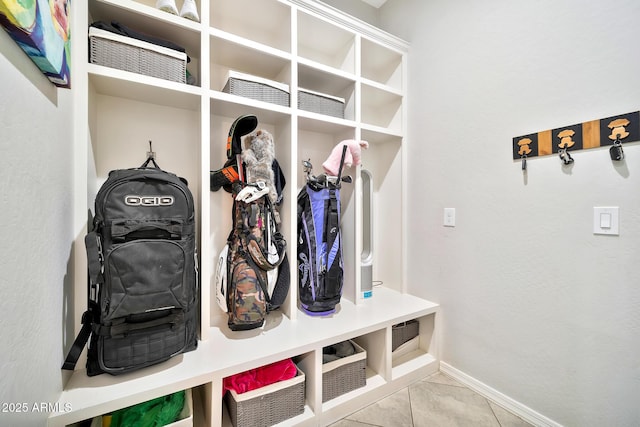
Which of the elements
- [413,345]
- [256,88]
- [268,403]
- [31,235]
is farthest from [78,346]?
[413,345]

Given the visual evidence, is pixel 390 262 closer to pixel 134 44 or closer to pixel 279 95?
pixel 279 95

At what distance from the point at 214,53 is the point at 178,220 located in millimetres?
1046

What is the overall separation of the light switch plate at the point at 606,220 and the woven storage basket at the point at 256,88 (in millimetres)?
1612

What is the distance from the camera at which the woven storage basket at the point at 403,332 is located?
1.77 meters

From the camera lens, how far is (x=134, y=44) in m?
1.19

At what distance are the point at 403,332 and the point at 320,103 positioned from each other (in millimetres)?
1642

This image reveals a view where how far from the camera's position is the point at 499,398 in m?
1.49

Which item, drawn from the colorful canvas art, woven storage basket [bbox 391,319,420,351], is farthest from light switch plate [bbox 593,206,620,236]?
the colorful canvas art

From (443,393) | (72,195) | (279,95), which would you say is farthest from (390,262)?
(72,195)

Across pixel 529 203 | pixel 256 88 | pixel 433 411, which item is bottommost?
pixel 433 411

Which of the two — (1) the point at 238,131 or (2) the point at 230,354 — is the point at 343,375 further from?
(1) the point at 238,131

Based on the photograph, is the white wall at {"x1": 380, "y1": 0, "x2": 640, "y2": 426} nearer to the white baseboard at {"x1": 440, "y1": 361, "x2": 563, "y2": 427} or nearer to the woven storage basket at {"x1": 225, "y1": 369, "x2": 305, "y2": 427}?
the white baseboard at {"x1": 440, "y1": 361, "x2": 563, "y2": 427}

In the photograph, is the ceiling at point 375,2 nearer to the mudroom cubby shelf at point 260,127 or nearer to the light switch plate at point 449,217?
the mudroom cubby shelf at point 260,127

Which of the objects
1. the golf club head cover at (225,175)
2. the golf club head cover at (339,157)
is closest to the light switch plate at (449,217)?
the golf club head cover at (339,157)
